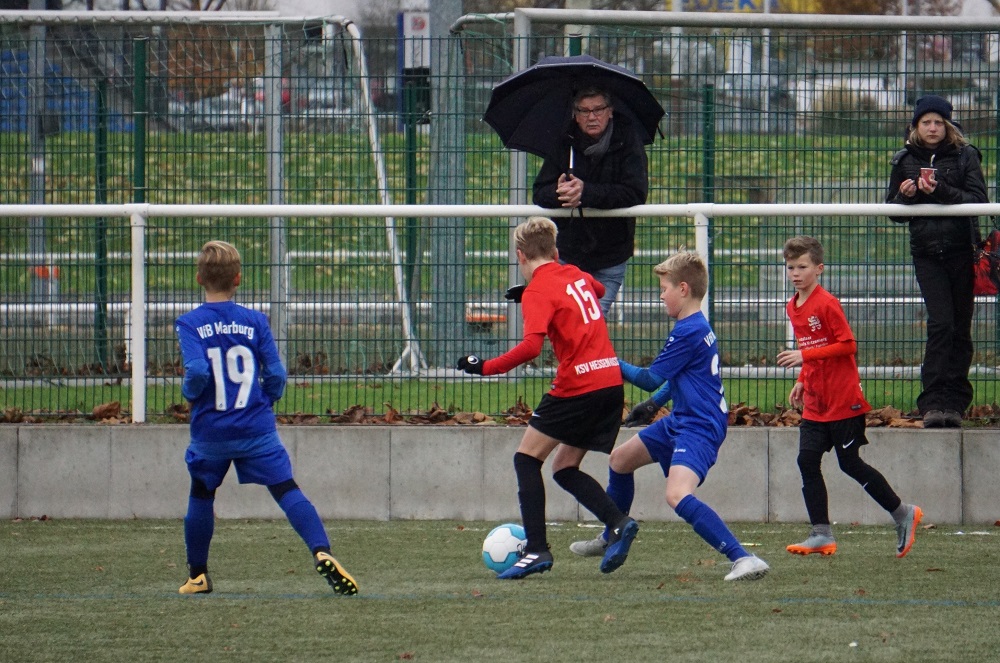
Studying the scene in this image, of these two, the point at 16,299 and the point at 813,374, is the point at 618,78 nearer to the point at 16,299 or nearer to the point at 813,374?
the point at 813,374

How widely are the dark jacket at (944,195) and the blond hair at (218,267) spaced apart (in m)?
4.17

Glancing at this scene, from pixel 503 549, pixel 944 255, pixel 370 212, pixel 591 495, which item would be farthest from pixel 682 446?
pixel 370 212

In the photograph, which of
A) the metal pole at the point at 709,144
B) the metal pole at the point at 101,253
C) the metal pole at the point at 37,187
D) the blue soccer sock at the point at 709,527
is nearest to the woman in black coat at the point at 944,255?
the metal pole at the point at 709,144

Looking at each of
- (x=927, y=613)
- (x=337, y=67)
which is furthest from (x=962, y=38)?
(x=927, y=613)

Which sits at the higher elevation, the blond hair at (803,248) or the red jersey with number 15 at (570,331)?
the blond hair at (803,248)

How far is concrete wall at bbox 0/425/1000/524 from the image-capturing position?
8.50m

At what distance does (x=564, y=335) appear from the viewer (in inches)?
266

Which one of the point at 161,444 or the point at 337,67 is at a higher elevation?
the point at 337,67

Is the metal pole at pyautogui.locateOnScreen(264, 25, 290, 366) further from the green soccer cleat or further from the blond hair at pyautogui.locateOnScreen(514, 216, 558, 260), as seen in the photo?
the green soccer cleat

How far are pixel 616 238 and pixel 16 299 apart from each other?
388 cm

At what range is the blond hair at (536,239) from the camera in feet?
22.5

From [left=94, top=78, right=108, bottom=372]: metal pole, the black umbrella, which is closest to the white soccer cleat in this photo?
the black umbrella

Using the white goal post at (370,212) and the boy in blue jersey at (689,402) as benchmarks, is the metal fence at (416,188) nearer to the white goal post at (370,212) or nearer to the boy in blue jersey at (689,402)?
the white goal post at (370,212)

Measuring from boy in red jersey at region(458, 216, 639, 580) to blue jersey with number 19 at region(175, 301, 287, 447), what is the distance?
101cm
